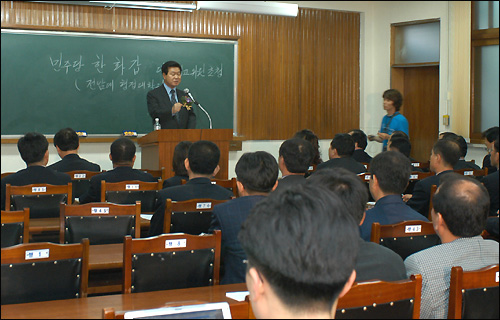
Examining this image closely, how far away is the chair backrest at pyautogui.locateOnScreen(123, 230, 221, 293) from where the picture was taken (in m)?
2.48

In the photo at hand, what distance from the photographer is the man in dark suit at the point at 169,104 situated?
7227mm

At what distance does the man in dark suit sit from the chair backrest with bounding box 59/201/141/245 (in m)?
3.96

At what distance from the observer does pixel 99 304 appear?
6.91 ft

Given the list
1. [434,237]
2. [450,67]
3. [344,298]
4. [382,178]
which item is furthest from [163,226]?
[450,67]

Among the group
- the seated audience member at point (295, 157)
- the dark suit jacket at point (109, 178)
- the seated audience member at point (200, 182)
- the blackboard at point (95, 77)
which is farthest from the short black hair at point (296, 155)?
the blackboard at point (95, 77)

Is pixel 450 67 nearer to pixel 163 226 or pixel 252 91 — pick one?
pixel 252 91

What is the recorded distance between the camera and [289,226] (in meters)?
1.04

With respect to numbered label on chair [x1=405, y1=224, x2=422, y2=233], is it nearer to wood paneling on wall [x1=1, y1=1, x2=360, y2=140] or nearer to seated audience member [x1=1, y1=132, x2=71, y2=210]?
seated audience member [x1=1, y1=132, x2=71, y2=210]

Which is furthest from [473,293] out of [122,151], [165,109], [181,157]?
[165,109]

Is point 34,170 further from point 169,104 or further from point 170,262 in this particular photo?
point 169,104

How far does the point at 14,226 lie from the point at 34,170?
1689 mm

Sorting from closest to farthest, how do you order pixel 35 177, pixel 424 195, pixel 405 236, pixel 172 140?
pixel 405 236
pixel 424 195
pixel 35 177
pixel 172 140

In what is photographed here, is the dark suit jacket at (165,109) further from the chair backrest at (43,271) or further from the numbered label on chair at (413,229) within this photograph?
the chair backrest at (43,271)

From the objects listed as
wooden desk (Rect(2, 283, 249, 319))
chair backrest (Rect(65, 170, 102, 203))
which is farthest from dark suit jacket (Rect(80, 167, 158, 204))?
wooden desk (Rect(2, 283, 249, 319))
